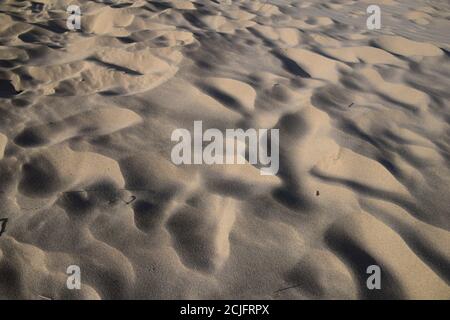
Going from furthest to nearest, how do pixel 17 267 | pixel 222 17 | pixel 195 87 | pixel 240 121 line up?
pixel 222 17
pixel 195 87
pixel 240 121
pixel 17 267

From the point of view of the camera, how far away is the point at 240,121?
6.79 feet

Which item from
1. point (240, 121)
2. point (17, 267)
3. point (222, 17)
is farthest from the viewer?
point (222, 17)

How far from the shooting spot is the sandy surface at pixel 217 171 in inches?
51.8

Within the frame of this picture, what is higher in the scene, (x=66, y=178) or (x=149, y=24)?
(x=149, y=24)

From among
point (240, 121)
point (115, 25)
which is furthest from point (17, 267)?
point (115, 25)

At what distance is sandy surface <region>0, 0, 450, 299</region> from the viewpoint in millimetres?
1315

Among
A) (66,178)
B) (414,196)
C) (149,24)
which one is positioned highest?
(149,24)

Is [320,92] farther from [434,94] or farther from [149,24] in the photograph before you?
[149,24]

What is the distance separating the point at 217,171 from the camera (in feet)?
5.67

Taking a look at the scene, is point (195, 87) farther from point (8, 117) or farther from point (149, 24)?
point (149, 24)

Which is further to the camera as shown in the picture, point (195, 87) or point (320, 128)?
point (195, 87)

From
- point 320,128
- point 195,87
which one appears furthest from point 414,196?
point 195,87

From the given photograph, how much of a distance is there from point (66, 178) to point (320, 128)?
4.50 feet

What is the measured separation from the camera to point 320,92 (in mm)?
2365
